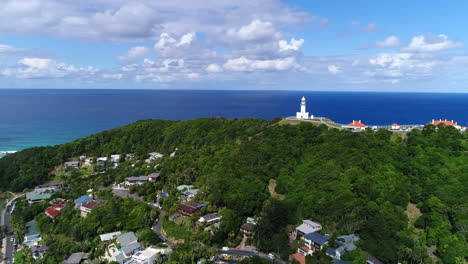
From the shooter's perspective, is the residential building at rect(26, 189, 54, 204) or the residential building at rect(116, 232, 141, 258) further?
the residential building at rect(26, 189, 54, 204)

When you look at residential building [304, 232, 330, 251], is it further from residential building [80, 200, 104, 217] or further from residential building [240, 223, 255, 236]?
residential building [80, 200, 104, 217]

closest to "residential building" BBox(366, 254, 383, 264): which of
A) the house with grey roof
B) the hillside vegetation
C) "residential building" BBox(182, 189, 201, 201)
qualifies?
the hillside vegetation

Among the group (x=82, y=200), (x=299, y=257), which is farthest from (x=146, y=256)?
(x=82, y=200)

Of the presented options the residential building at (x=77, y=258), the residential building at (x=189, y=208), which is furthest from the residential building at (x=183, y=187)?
the residential building at (x=77, y=258)

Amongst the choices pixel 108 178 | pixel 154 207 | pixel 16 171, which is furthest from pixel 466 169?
pixel 16 171

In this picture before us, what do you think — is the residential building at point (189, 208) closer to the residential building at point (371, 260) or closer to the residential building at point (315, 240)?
the residential building at point (315, 240)

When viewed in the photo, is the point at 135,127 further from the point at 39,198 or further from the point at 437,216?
the point at 437,216
